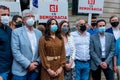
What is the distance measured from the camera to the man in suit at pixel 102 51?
6.77 m

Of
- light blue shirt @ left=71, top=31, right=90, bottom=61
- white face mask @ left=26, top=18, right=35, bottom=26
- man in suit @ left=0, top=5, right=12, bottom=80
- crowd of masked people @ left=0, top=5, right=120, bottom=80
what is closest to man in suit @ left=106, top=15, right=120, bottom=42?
crowd of masked people @ left=0, top=5, right=120, bottom=80

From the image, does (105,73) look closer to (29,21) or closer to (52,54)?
(52,54)

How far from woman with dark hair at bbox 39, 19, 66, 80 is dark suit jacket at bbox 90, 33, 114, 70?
1.02 metres

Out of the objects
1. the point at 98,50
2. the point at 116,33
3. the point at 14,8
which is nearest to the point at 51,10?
the point at 14,8

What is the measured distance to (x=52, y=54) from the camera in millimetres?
5820

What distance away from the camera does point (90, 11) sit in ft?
28.7

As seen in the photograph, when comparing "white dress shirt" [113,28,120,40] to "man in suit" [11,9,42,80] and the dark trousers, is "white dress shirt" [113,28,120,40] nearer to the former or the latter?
the dark trousers

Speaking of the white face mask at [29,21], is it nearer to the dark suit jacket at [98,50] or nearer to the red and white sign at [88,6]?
the dark suit jacket at [98,50]

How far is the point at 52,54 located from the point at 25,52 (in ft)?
1.67

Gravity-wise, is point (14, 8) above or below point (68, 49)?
above

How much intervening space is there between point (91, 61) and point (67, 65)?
84cm

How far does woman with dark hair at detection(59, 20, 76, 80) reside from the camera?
21.0ft

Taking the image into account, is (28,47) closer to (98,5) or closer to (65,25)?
(65,25)

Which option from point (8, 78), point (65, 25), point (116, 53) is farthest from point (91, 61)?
point (8, 78)
